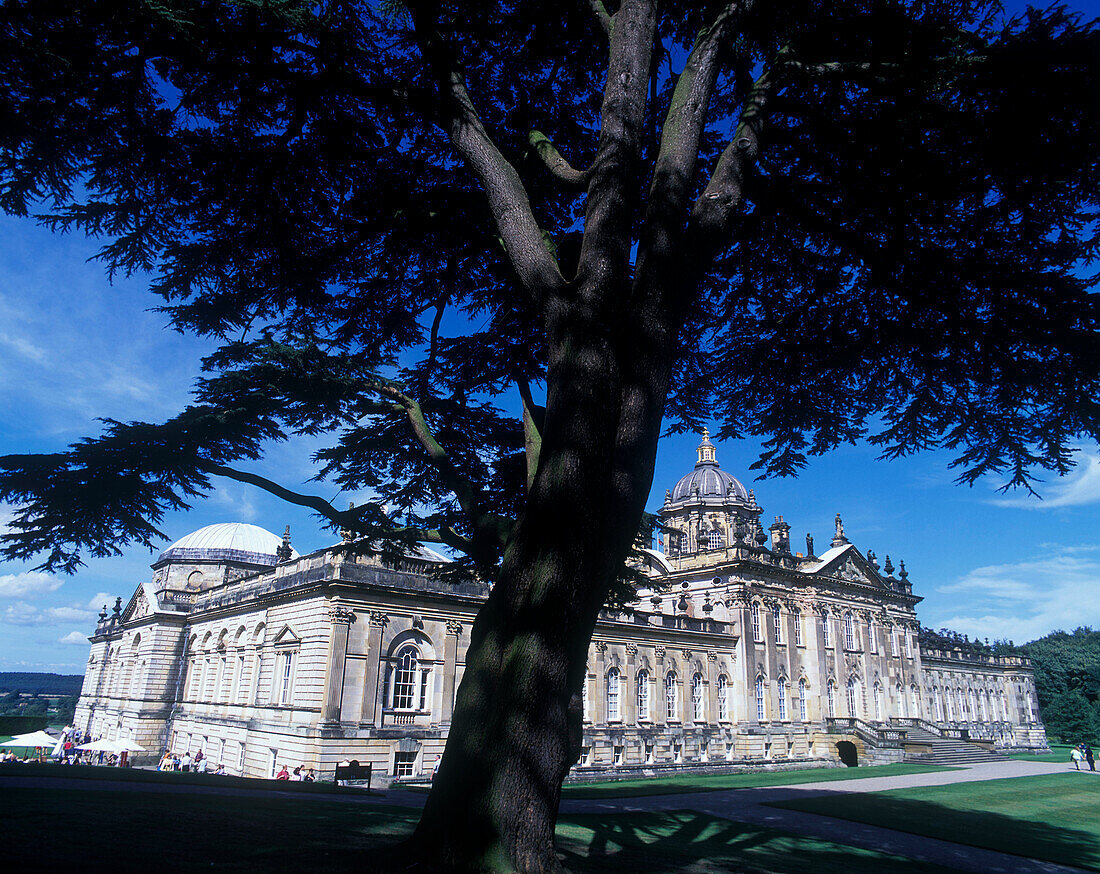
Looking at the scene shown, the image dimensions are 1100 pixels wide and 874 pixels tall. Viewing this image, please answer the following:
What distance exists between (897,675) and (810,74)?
169 feet

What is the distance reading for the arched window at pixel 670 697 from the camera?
35.2 metres

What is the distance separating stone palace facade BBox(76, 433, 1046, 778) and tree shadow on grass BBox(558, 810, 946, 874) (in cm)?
413

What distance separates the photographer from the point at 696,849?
9516 mm

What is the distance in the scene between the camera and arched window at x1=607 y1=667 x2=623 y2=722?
32.4 m

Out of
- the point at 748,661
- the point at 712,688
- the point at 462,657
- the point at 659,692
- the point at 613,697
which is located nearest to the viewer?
the point at 462,657

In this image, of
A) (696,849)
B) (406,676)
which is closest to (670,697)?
(406,676)

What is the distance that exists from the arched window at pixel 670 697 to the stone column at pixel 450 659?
1319 centimetres

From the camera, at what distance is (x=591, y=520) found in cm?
446

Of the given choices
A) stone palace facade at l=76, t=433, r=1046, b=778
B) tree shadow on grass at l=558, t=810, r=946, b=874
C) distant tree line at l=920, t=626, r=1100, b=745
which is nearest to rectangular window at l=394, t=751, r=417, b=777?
stone palace facade at l=76, t=433, r=1046, b=778

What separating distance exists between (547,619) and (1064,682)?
82.0m

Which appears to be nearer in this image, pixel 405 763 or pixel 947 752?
pixel 405 763

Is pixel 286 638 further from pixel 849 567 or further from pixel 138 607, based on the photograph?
pixel 849 567

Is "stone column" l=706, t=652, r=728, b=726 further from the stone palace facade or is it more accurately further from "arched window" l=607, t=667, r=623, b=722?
"arched window" l=607, t=667, r=623, b=722

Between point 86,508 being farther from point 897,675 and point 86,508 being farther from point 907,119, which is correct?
point 897,675
